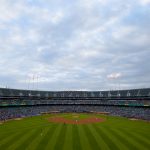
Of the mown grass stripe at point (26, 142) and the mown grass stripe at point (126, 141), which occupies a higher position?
the mown grass stripe at point (26, 142)

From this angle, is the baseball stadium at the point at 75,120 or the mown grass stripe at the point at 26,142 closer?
the mown grass stripe at the point at 26,142

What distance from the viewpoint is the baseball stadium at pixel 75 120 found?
1654 inches

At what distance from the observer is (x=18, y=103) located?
106m

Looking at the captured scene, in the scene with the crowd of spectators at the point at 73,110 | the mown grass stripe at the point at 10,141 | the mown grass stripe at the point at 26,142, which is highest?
the crowd of spectators at the point at 73,110

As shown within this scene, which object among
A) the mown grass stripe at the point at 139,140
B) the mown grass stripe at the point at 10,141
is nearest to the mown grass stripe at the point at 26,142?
the mown grass stripe at the point at 10,141

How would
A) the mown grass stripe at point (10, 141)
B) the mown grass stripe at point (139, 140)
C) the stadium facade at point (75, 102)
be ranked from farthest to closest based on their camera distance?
the stadium facade at point (75, 102)
the mown grass stripe at point (139, 140)
the mown grass stripe at point (10, 141)

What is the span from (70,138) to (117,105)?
70.0 metres

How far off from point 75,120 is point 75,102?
49.2m

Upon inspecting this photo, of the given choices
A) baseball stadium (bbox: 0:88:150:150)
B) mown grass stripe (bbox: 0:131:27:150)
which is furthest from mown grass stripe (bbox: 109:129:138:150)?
mown grass stripe (bbox: 0:131:27:150)

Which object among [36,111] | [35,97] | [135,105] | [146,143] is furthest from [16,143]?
[35,97]

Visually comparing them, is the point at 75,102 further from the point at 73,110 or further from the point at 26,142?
the point at 26,142

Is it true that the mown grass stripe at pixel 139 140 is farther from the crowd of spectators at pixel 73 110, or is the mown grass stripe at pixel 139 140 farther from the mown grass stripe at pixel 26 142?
the crowd of spectators at pixel 73 110

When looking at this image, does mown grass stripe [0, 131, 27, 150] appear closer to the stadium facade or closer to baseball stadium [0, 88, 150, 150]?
baseball stadium [0, 88, 150, 150]

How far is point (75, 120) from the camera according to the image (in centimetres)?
7931
